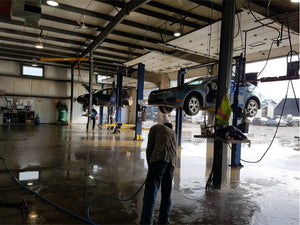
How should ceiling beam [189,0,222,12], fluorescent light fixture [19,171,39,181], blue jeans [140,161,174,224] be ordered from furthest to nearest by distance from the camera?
ceiling beam [189,0,222,12], fluorescent light fixture [19,171,39,181], blue jeans [140,161,174,224]

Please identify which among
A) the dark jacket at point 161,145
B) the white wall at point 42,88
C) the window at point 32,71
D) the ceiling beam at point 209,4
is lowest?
the dark jacket at point 161,145

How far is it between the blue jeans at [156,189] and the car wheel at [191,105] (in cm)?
437

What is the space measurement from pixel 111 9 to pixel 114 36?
2.96m

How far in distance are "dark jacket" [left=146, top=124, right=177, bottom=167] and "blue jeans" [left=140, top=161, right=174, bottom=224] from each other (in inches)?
2.9

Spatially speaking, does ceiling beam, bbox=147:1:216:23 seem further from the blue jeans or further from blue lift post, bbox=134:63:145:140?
the blue jeans

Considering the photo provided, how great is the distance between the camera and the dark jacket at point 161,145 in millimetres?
2635

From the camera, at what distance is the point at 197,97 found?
23.4 feet

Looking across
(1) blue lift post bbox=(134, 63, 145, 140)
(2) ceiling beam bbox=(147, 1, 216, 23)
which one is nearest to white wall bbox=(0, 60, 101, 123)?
(1) blue lift post bbox=(134, 63, 145, 140)

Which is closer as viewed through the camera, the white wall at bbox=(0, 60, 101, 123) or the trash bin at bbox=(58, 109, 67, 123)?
the white wall at bbox=(0, 60, 101, 123)

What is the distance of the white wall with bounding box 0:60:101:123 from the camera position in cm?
1786

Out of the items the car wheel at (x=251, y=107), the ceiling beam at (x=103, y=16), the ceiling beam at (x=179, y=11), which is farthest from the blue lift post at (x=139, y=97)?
the car wheel at (x=251, y=107)

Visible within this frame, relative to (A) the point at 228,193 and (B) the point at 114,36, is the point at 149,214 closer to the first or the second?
(A) the point at 228,193

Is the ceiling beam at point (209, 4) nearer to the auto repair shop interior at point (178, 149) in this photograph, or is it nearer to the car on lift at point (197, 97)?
the auto repair shop interior at point (178, 149)

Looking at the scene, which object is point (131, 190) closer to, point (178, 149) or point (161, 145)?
point (161, 145)
